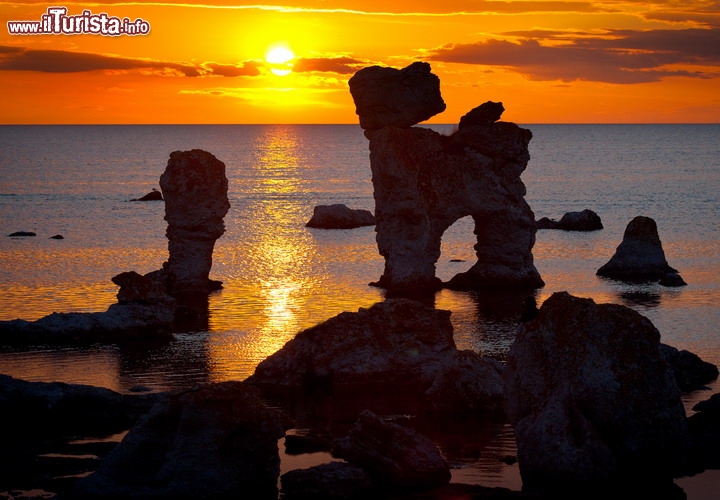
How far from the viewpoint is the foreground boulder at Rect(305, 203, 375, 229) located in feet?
328

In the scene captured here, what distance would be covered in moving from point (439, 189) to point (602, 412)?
36.9m

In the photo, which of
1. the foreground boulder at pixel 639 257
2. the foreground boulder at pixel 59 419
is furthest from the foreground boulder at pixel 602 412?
the foreground boulder at pixel 639 257

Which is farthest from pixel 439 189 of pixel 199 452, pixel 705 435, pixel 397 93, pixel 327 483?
pixel 199 452

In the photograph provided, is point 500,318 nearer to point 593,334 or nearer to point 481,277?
point 481,277

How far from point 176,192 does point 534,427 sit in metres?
37.9

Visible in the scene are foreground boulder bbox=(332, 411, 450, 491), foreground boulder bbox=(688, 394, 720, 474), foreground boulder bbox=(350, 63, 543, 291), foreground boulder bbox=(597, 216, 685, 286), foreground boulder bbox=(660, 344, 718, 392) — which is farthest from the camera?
foreground boulder bbox=(597, 216, 685, 286)

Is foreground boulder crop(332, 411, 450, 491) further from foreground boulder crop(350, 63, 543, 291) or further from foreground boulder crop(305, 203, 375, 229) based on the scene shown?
foreground boulder crop(305, 203, 375, 229)

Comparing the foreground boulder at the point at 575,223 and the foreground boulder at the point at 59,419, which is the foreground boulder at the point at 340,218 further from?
the foreground boulder at the point at 59,419

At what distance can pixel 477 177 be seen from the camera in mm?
62625

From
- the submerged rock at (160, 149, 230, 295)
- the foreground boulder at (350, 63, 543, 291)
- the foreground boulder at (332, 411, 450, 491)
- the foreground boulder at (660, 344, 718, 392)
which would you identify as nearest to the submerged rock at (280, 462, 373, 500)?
the foreground boulder at (332, 411, 450, 491)

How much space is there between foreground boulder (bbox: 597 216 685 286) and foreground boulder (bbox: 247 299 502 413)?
30246 millimetres

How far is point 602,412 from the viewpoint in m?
26.2

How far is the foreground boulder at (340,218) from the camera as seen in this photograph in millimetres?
100062

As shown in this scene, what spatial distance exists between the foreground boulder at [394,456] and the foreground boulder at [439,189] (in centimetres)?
3400
